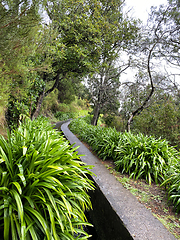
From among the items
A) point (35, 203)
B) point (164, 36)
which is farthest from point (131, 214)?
point (164, 36)

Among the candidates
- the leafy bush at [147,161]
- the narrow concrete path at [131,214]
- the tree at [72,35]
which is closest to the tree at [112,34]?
the tree at [72,35]

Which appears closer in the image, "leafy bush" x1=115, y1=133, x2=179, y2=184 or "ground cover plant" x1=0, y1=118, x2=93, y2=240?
"ground cover plant" x1=0, y1=118, x2=93, y2=240

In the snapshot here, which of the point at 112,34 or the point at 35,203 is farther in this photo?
the point at 112,34

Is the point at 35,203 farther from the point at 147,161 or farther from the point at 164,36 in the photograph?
the point at 164,36

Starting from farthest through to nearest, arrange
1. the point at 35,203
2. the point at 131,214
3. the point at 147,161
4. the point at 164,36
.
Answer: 1. the point at 164,36
2. the point at 147,161
3. the point at 131,214
4. the point at 35,203

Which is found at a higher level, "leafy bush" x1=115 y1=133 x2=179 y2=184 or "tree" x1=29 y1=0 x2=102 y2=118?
"tree" x1=29 y1=0 x2=102 y2=118

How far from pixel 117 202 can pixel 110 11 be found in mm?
9028

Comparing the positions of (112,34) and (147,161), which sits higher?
(112,34)

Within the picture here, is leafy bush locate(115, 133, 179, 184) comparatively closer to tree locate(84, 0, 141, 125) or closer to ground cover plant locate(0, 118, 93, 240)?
ground cover plant locate(0, 118, 93, 240)

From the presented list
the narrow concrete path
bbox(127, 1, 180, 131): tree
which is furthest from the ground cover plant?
bbox(127, 1, 180, 131): tree

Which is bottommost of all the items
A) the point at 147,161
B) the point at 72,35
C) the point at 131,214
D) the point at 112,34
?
the point at 131,214

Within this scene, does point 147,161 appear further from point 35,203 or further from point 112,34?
point 112,34

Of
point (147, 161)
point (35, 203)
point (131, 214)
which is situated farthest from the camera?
point (147, 161)

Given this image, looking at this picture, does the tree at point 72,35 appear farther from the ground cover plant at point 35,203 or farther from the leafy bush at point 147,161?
the ground cover plant at point 35,203
